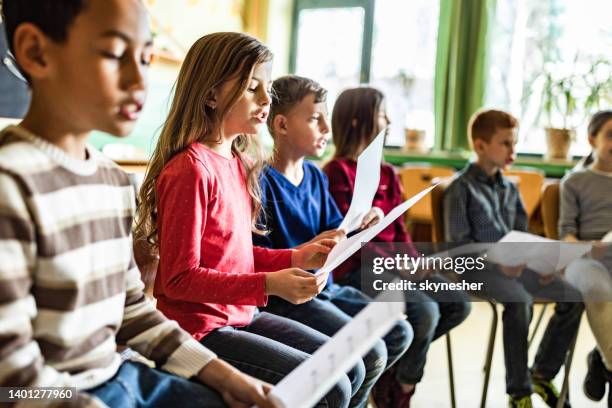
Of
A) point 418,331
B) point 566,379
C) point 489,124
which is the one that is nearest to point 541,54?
point 489,124

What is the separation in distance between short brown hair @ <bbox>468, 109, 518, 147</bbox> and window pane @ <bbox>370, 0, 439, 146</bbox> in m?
2.24

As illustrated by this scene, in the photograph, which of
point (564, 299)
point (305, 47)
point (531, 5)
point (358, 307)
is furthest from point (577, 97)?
point (358, 307)

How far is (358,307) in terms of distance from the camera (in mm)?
1743

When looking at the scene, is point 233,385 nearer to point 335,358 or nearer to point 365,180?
point 335,358

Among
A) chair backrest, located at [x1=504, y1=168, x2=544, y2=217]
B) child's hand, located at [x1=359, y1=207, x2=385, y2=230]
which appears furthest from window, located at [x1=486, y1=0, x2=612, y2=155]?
child's hand, located at [x1=359, y1=207, x2=385, y2=230]

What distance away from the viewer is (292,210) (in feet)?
5.48

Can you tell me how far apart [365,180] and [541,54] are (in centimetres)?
357

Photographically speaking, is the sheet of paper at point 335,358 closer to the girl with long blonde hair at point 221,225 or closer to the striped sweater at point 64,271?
the striped sweater at point 64,271

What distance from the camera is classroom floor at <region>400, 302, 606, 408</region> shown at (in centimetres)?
231

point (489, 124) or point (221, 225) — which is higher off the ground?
point (489, 124)

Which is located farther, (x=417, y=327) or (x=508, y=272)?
(x=508, y=272)

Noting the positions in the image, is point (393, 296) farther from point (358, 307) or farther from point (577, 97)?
point (577, 97)
